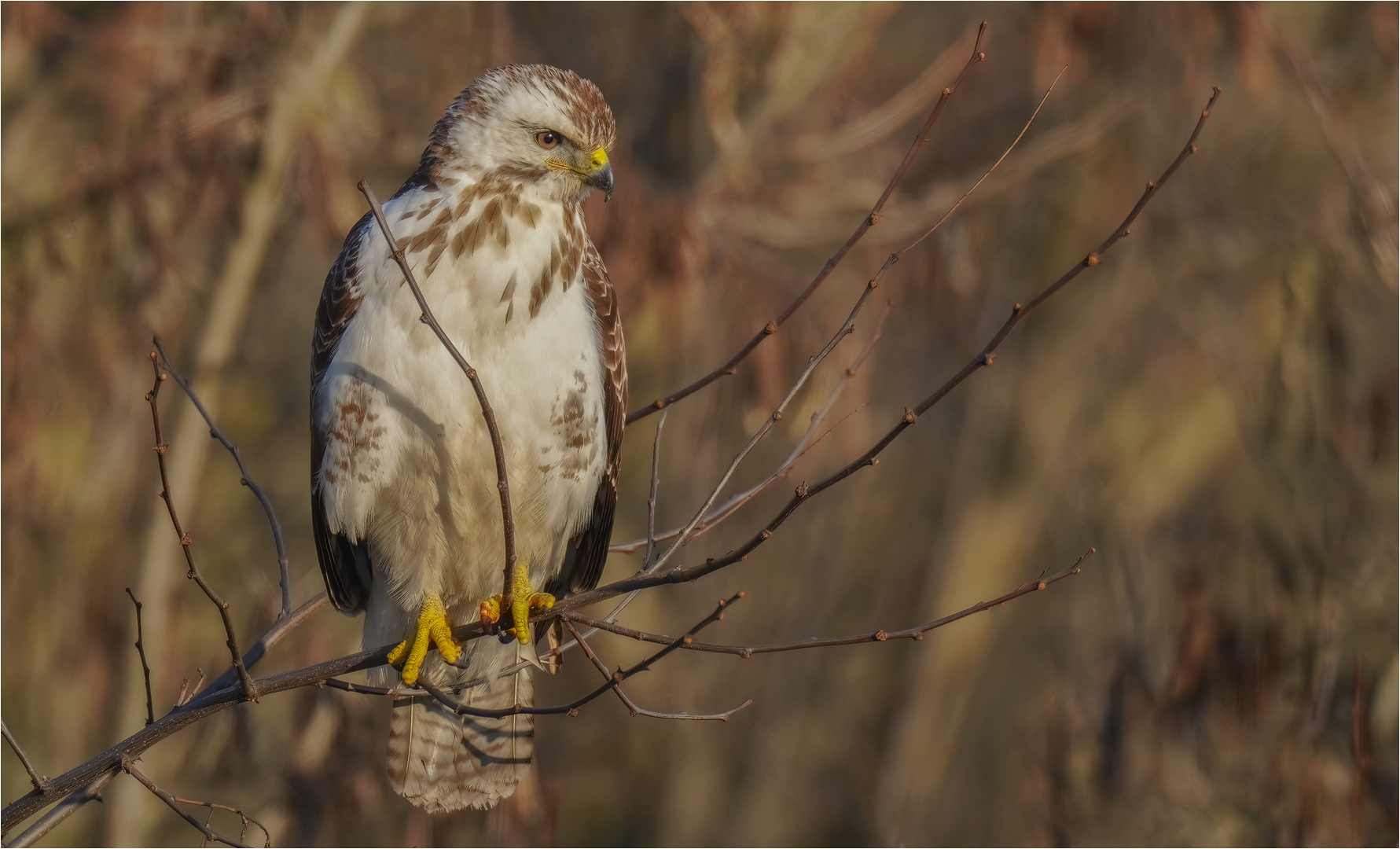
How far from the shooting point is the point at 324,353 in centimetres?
360

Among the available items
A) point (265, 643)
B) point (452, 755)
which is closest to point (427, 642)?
point (265, 643)

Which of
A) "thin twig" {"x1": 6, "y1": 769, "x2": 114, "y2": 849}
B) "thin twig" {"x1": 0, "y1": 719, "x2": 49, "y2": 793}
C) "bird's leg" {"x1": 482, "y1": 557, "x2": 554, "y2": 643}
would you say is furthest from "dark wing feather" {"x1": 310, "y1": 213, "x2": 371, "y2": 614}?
"thin twig" {"x1": 0, "y1": 719, "x2": 49, "y2": 793}

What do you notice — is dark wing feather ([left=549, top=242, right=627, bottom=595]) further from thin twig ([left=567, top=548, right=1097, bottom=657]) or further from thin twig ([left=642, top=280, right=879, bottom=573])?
thin twig ([left=567, top=548, right=1097, bottom=657])

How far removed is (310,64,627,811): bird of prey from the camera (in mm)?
3369

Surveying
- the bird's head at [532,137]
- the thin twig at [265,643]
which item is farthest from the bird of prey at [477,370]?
the thin twig at [265,643]

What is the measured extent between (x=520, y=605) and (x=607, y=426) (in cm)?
59

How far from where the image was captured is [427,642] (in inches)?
140

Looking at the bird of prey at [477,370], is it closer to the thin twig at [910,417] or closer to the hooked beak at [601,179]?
the hooked beak at [601,179]

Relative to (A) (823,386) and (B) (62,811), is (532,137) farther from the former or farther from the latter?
(A) (823,386)

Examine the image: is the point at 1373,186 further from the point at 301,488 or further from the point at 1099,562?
the point at 301,488

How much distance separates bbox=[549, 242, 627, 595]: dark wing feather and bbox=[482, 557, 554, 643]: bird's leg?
30 centimetres

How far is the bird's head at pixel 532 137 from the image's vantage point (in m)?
3.54

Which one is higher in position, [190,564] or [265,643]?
[265,643]

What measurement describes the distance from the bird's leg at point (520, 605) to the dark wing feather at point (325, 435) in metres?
0.52
